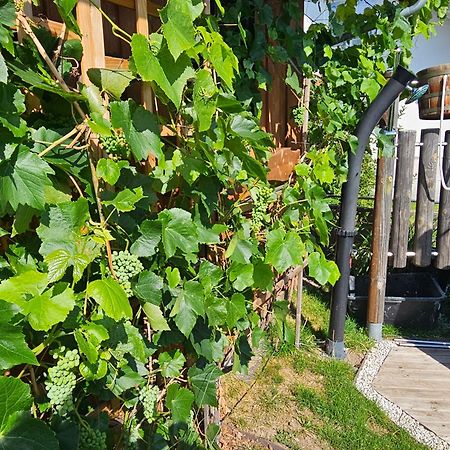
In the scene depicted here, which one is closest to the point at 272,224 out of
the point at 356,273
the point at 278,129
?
the point at 278,129

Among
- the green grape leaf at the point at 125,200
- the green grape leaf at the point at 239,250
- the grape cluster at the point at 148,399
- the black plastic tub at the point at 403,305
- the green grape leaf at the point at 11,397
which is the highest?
the green grape leaf at the point at 125,200

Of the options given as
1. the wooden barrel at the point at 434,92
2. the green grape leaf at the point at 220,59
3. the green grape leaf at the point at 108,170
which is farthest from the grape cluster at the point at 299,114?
the green grape leaf at the point at 108,170

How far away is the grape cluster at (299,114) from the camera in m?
2.91

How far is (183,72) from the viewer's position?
1.21m

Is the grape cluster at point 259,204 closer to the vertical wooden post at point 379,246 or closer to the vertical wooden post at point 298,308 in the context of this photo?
the vertical wooden post at point 298,308

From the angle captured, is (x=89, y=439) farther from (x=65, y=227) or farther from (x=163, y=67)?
(x=163, y=67)

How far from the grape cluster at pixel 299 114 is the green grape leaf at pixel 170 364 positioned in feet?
5.74

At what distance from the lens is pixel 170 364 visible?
5.47 ft

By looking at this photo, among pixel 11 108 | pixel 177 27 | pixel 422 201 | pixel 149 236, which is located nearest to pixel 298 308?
pixel 422 201

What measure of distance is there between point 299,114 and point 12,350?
92.8 inches

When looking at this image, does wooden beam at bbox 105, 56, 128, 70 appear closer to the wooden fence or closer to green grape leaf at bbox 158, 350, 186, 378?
green grape leaf at bbox 158, 350, 186, 378

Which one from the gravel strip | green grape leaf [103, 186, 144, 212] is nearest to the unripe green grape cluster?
green grape leaf [103, 186, 144, 212]

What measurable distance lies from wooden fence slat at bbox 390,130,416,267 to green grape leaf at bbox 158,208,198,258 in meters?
2.67

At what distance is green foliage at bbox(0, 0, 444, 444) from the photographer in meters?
1.07
